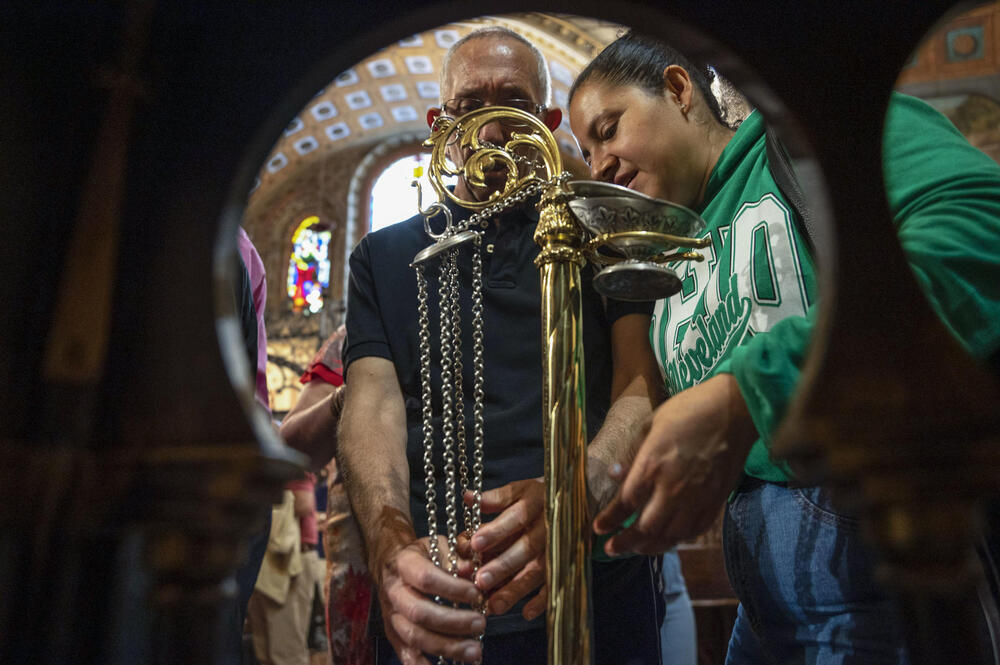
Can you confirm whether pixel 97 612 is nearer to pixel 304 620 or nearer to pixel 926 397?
pixel 926 397

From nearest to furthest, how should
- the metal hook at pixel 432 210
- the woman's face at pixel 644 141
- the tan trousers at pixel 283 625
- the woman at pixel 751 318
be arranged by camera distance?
the woman at pixel 751 318 < the metal hook at pixel 432 210 < the woman's face at pixel 644 141 < the tan trousers at pixel 283 625

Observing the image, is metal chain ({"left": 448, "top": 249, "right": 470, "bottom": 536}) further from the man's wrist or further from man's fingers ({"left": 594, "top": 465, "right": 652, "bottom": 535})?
man's fingers ({"left": 594, "top": 465, "right": 652, "bottom": 535})

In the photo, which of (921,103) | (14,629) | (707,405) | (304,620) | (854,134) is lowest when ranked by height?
(304,620)

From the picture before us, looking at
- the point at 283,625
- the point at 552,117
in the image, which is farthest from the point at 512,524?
the point at 283,625

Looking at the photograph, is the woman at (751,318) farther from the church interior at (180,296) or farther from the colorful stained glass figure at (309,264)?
the colorful stained glass figure at (309,264)

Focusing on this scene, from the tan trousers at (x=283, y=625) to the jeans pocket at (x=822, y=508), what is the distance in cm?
177

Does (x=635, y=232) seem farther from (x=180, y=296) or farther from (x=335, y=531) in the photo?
(x=335, y=531)

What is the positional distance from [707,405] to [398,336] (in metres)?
0.45

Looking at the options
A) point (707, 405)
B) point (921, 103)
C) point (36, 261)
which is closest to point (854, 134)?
point (707, 405)

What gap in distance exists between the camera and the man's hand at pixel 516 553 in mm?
601

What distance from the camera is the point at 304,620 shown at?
2.69 metres

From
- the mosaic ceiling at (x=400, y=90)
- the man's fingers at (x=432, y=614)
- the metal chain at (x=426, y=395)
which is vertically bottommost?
the man's fingers at (x=432, y=614)

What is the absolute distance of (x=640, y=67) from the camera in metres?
0.82

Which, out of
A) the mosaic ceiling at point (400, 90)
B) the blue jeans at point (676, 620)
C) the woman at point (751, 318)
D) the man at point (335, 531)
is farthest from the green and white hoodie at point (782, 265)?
the mosaic ceiling at point (400, 90)
